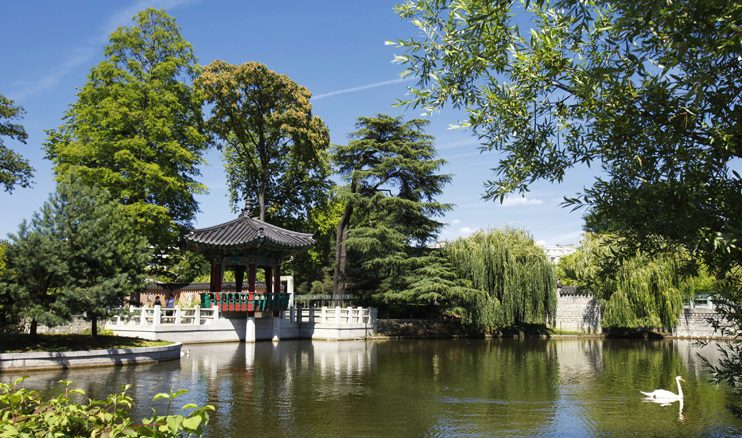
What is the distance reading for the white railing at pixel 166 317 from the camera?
61.5 ft

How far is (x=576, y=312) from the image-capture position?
2859 cm

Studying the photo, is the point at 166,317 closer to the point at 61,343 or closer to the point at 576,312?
the point at 61,343

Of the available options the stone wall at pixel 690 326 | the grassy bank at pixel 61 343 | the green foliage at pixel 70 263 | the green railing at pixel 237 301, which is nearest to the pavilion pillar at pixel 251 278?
the green railing at pixel 237 301

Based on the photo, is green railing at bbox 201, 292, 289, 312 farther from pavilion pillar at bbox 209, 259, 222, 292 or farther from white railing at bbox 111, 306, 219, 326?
pavilion pillar at bbox 209, 259, 222, 292

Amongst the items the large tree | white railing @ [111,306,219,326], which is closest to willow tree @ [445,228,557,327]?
white railing @ [111,306,219,326]

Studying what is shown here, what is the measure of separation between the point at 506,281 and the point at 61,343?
58.0ft

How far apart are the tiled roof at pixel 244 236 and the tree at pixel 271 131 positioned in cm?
238

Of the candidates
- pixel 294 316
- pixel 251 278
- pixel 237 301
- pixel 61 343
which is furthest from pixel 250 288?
pixel 61 343

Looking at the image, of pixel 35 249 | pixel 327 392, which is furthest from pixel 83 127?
pixel 327 392

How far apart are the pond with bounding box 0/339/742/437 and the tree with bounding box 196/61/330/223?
10.7m

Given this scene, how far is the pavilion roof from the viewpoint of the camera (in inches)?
811

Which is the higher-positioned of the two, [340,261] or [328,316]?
[340,261]

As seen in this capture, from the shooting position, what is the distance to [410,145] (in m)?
26.2

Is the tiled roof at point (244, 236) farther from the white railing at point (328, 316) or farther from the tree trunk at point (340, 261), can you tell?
the tree trunk at point (340, 261)
